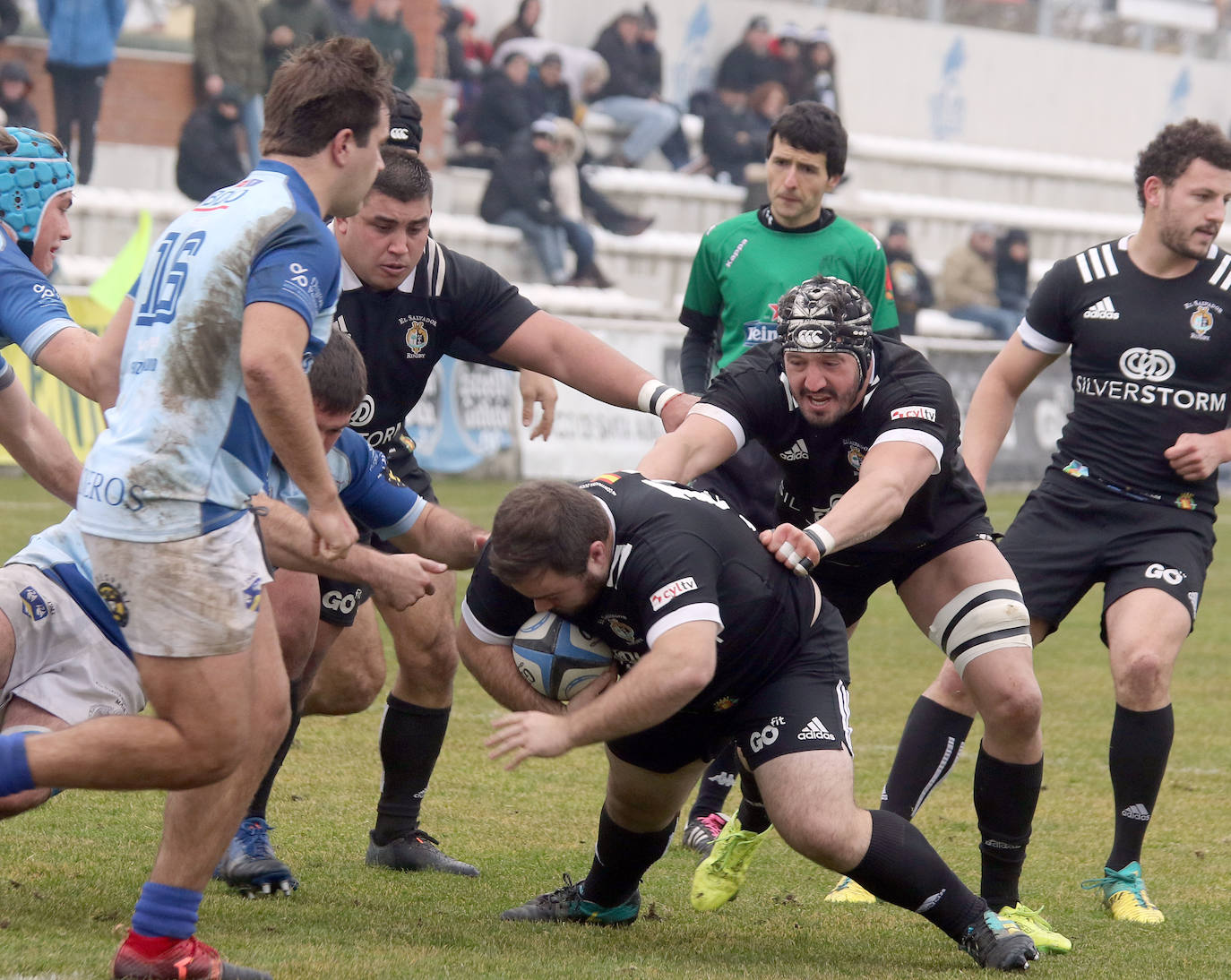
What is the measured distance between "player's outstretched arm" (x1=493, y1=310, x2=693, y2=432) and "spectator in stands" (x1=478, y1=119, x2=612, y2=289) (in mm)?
14078

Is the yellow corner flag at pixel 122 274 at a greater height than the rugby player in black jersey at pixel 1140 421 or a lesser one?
lesser

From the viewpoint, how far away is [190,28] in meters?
20.0

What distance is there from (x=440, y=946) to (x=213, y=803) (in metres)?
0.78

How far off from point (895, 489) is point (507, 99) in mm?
16250

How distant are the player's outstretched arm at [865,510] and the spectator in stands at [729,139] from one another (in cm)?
1846

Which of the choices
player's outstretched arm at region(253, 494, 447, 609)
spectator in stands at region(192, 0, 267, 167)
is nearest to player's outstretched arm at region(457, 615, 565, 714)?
player's outstretched arm at region(253, 494, 447, 609)

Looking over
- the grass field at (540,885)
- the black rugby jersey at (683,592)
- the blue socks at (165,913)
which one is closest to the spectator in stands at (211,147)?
the grass field at (540,885)

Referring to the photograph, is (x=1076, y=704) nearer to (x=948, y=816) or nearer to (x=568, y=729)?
(x=948, y=816)

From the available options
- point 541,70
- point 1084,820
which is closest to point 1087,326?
point 1084,820

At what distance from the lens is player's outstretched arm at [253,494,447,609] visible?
425 centimetres

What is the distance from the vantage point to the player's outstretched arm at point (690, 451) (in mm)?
4898

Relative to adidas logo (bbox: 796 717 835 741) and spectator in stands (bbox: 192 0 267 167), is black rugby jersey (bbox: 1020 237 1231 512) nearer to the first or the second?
adidas logo (bbox: 796 717 835 741)

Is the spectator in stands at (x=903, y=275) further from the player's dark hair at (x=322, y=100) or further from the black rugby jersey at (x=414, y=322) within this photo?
the player's dark hair at (x=322, y=100)

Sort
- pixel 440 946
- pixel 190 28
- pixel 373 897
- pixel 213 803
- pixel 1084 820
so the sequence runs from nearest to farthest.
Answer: pixel 213 803 < pixel 440 946 < pixel 373 897 < pixel 1084 820 < pixel 190 28
